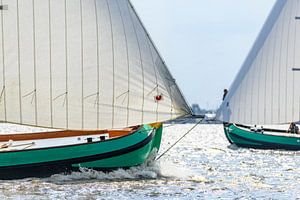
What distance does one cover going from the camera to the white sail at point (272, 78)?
21906 mm

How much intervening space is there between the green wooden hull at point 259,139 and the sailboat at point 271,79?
1697 centimetres

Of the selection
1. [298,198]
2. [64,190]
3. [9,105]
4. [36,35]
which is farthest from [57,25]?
[298,198]

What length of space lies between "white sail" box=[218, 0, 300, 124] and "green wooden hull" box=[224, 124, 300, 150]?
17000 mm

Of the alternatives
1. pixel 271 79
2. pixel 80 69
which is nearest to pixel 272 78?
pixel 271 79

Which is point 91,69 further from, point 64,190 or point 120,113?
point 64,190

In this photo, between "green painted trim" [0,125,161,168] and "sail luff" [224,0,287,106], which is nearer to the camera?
"sail luff" [224,0,287,106]

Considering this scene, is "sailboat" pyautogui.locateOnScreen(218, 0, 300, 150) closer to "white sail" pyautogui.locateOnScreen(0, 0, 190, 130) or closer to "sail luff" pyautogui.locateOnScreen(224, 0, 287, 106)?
"sail luff" pyautogui.locateOnScreen(224, 0, 287, 106)

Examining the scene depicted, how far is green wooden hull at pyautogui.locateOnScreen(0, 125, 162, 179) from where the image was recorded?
77.9 ft

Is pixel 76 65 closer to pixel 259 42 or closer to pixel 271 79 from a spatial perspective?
pixel 259 42

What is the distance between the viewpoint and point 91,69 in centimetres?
2220

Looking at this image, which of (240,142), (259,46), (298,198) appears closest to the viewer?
(298,198)

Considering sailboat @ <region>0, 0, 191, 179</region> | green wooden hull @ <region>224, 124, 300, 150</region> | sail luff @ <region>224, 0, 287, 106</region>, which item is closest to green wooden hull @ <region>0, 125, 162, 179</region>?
sailboat @ <region>0, 0, 191, 179</region>

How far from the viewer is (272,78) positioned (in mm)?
24438

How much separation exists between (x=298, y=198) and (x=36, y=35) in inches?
319
